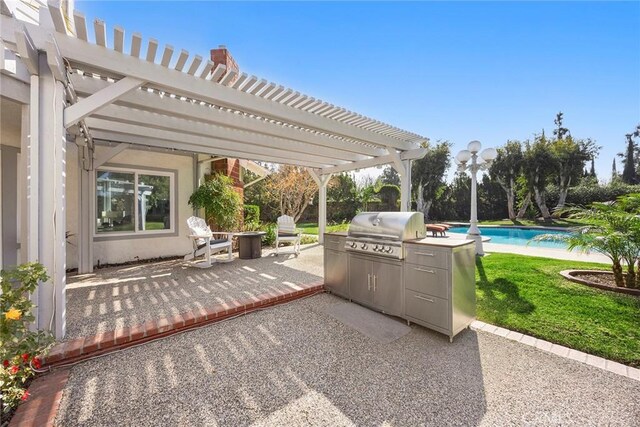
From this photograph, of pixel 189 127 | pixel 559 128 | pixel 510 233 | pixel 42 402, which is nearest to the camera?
pixel 42 402

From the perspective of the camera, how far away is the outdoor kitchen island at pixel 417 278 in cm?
329

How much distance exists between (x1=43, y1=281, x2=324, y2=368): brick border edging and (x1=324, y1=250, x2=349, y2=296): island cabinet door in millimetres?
755

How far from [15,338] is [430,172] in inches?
945

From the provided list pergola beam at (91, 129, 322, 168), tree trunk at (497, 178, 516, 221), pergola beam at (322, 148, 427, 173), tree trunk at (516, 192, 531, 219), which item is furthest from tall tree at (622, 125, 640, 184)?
pergola beam at (91, 129, 322, 168)

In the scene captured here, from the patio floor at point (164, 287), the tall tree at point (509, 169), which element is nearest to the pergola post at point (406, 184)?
the patio floor at point (164, 287)

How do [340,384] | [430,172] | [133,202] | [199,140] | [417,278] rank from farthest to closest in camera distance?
[430,172], [133,202], [199,140], [417,278], [340,384]

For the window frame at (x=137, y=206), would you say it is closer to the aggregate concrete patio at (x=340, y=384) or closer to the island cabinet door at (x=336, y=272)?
the aggregate concrete patio at (x=340, y=384)

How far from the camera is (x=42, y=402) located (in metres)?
2.21

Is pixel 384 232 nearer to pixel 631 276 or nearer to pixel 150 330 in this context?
pixel 150 330

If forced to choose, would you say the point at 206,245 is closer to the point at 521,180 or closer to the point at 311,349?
the point at 311,349

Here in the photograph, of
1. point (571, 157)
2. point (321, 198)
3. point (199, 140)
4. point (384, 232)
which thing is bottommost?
point (384, 232)

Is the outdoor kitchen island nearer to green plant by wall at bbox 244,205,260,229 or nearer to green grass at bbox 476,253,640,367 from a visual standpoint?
green grass at bbox 476,253,640,367

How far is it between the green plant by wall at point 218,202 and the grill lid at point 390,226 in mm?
5189

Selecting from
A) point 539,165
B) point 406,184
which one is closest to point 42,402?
point 406,184
